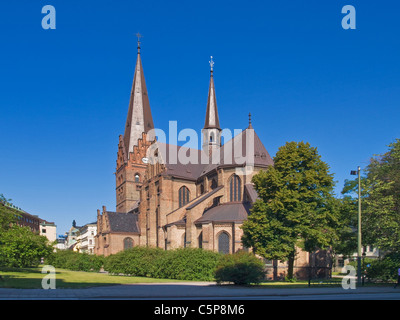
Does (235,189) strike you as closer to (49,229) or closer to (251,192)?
(251,192)

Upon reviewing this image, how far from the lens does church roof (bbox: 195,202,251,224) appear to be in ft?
157

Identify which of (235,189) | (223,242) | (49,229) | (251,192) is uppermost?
(235,189)

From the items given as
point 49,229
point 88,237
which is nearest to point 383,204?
point 88,237

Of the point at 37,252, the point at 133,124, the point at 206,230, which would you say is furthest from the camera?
the point at 133,124

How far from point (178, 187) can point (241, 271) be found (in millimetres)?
39980

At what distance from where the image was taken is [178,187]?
217 feet

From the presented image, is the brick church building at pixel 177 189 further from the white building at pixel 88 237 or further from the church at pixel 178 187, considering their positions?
the white building at pixel 88 237

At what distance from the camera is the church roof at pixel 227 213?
157 ft

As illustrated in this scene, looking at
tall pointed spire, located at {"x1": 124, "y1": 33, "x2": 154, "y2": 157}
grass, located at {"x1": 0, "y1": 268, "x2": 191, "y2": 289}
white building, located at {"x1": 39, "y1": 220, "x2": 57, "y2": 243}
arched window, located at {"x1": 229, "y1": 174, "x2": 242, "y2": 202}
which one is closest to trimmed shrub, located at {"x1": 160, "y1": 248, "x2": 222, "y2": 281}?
grass, located at {"x1": 0, "y1": 268, "x2": 191, "y2": 289}
